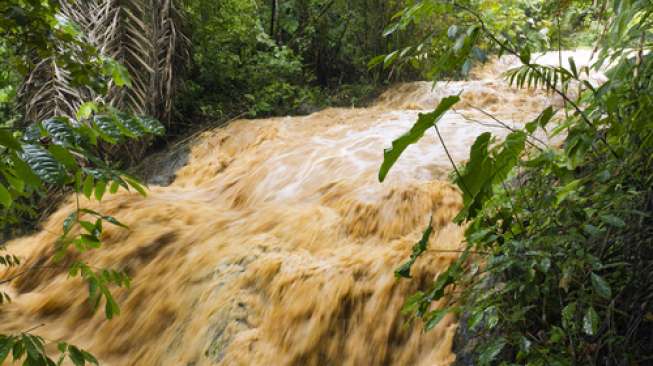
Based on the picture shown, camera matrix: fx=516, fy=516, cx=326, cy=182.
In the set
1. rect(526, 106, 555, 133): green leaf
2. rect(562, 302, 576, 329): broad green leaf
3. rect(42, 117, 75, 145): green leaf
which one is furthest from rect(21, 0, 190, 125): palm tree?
rect(562, 302, 576, 329): broad green leaf

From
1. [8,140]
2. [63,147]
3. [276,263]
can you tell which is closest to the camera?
[8,140]

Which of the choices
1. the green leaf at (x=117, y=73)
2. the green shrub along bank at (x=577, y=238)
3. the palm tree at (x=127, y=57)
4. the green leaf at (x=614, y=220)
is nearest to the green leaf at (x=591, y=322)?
the green shrub along bank at (x=577, y=238)

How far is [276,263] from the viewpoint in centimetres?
296

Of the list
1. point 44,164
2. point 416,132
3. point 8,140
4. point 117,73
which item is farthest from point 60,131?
point 416,132

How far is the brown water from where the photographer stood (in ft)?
8.25

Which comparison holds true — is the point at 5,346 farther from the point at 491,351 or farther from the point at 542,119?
the point at 542,119

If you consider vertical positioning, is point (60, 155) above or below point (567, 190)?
above

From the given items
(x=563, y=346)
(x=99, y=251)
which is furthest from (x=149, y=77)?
(x=563, y=346)

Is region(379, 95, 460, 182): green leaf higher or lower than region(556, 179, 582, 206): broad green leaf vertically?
higher

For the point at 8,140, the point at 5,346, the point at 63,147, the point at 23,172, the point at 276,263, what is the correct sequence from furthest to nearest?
the point at 276,263 < the point at 63,147 < the point at 5,346 < the point at 23,172 < the point at 8,140

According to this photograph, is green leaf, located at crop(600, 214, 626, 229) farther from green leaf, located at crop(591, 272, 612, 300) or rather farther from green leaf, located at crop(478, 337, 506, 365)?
green leaf, located at crop(478, 337, 506, 365)

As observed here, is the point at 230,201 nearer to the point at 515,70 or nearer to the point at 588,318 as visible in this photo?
the point at 515,70

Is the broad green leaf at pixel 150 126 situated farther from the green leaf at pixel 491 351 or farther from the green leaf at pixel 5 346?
the green leaf at pixel 491 351

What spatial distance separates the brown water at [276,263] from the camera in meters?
2.51
